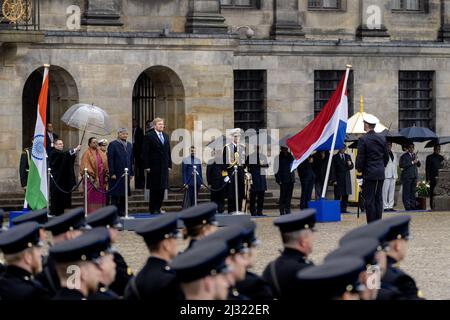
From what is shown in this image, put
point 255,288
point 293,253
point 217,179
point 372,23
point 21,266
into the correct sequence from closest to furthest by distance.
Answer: point 21,266, point 255,288, point 293,253, point 217,179, point 372,23

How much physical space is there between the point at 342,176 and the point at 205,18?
5.71 metres

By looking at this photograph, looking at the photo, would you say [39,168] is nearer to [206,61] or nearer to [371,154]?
[371,154]

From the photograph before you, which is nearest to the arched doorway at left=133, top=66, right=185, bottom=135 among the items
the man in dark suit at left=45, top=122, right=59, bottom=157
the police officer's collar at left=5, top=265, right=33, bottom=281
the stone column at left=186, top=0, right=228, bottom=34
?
the stone column at left=186, top=0, right=228, bottom=34

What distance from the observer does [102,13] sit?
35938mm

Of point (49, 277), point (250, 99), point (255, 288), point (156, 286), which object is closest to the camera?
point (156, 286)

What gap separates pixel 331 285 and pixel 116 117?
26542 millimetres

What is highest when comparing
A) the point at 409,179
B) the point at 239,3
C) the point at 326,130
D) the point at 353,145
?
the point at 239,3

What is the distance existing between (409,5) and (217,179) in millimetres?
11570

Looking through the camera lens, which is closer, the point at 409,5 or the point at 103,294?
the point at 103,294

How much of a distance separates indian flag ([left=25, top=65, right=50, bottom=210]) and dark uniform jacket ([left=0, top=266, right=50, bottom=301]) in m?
16.9

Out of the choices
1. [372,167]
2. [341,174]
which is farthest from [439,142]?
[372,167]

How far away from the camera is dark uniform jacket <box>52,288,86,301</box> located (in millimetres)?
10338

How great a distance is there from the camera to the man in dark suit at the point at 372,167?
82.8 ft

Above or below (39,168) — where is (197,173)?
below
